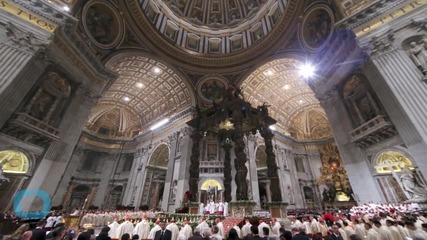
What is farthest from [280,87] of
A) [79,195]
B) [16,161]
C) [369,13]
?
[79,195]

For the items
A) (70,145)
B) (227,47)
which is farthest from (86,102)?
(227,47)

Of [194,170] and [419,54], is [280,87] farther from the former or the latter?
[194,170]

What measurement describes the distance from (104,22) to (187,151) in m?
11.5

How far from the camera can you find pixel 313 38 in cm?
1295

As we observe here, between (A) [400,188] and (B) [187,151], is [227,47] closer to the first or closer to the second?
(B) [187,151]

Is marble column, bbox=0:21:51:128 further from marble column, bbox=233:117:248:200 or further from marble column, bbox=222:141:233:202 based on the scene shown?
marble column, bbox=222:141:233:202

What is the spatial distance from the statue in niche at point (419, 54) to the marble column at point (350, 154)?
386cm

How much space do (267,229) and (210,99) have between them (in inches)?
578

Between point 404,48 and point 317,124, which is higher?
point 317,124

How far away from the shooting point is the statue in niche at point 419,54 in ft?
22.6

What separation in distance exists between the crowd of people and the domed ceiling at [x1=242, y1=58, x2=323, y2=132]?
12314 mm

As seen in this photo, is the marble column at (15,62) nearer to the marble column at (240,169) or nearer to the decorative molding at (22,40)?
the decorative molding at (22,40)

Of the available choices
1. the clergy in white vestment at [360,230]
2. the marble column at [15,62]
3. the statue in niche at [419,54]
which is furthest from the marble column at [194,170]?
the statue in niche at [419,54]

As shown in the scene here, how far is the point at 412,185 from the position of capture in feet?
23.5
